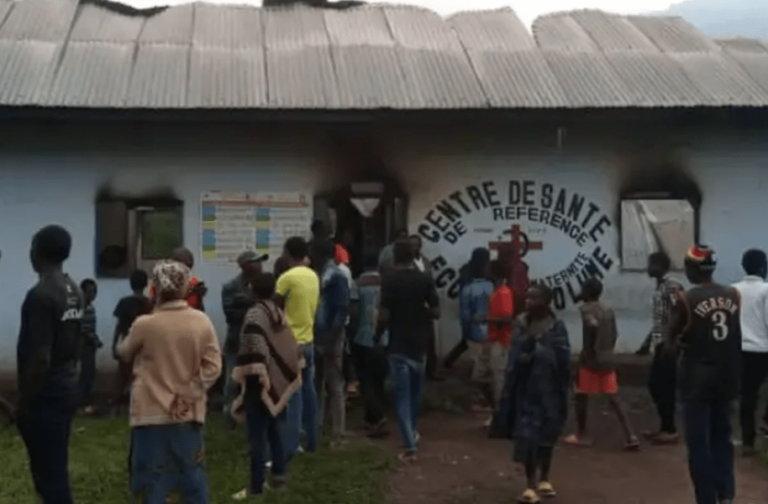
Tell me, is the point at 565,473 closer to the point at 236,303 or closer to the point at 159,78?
the point at 236,303

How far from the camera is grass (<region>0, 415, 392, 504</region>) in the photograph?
7125 mm

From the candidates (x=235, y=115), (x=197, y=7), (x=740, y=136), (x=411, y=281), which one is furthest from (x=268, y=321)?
(x=197, y=7)

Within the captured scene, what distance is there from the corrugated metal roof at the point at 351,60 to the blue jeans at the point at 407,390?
292 centimetres

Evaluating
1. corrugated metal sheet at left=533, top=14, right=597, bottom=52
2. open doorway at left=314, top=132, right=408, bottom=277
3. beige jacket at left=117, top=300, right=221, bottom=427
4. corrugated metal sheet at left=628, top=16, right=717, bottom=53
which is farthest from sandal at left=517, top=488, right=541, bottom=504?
corrugated metal sheet at left=628, top=16, right=717, bottom=53

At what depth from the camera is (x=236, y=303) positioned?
8219 mm

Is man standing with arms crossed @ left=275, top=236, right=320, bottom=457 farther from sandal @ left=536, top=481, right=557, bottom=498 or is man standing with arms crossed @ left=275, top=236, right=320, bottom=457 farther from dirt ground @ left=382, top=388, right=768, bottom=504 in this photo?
sandal @ left=536, top=481, right=557, bottom=498

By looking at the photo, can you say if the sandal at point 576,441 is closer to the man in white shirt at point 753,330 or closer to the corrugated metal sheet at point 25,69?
the man in white shirt at point 753,330

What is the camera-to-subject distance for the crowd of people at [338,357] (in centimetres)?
534

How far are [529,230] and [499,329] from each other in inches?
75.9

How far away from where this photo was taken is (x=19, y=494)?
23.4ft

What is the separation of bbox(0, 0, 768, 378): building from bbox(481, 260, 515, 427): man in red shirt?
4.85ft

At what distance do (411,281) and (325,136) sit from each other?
308cm

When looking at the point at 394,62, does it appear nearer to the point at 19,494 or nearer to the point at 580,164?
the point at 580,164

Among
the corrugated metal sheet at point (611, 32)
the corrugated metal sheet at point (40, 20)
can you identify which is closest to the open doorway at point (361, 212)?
the corrugated metal sheet at point (611, 32)
